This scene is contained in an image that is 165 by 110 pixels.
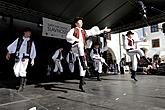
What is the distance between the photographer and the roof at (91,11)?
6242mm

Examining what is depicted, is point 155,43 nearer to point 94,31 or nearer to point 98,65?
point 98,65

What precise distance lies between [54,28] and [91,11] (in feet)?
5.91

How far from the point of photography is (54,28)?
7.67 meters

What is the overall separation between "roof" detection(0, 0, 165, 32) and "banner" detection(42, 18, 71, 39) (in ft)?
0.66

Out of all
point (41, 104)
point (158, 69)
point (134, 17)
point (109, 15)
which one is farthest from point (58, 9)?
point (158, 69)

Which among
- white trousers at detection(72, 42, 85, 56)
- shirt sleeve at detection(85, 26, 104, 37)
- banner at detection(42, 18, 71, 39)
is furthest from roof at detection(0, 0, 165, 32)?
white trousers at detection(72, 42, 85, 56)

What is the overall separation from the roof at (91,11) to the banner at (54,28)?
202mm

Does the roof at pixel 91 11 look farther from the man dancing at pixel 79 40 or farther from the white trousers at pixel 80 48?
the white trousers at pixel 80 48

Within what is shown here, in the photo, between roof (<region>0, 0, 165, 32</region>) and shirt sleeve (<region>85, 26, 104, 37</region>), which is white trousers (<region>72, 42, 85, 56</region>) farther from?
roof (<region>0, 0, 165, 32</region>)

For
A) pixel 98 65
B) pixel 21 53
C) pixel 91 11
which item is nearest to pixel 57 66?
pixel 98 65

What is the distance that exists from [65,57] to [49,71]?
1.53 metres

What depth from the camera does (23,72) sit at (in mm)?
4551

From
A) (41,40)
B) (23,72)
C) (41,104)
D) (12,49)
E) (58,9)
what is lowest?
(41,104)

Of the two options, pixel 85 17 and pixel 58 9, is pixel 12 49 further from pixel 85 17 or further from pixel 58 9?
pixel 85 17
